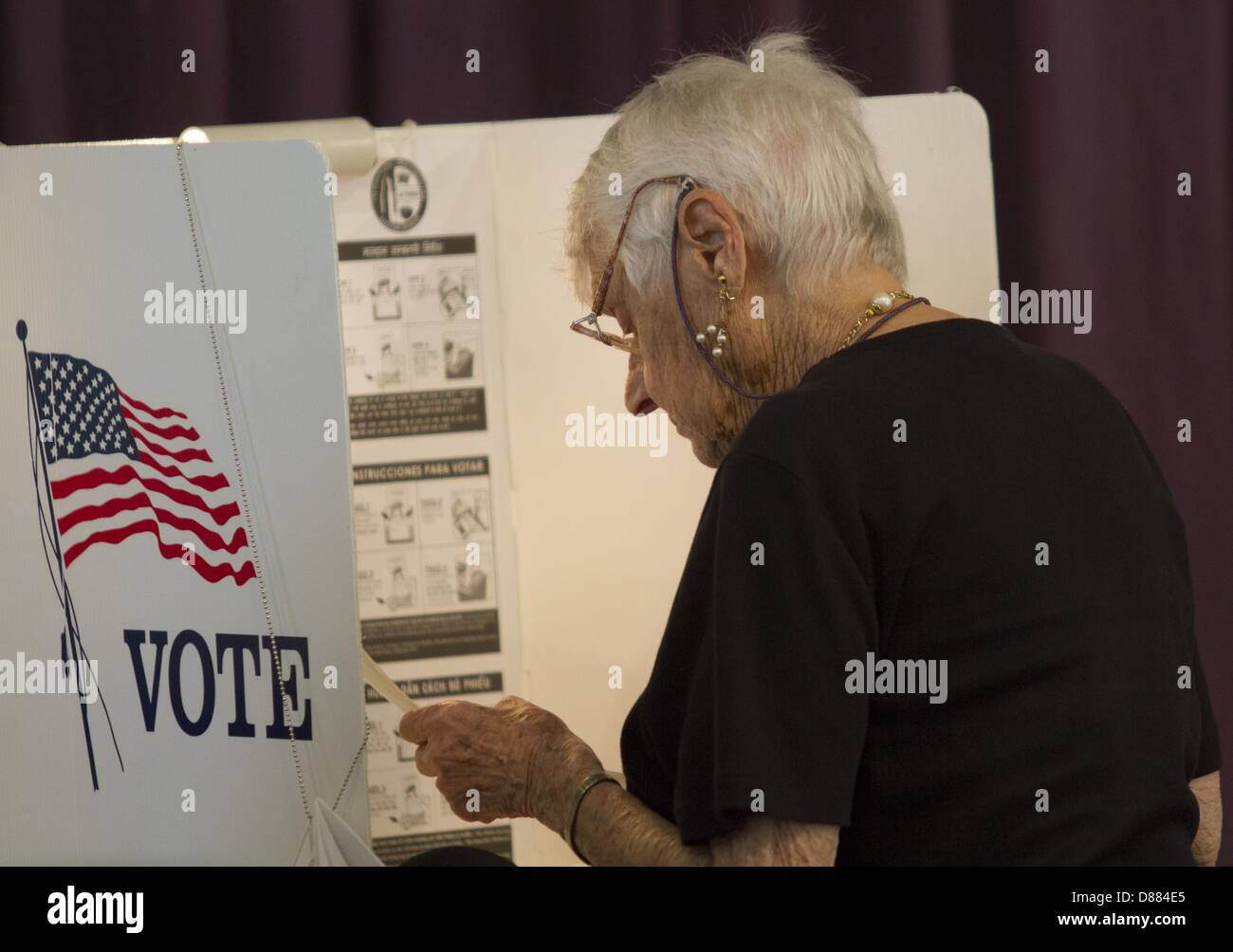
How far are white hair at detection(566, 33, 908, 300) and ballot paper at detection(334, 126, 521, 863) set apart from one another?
0.62m

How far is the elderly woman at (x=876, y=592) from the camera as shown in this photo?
712 mm

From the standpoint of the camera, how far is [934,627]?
0.76 meters

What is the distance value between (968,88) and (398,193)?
1016mm

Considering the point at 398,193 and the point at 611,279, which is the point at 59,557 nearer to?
the point at 611,279

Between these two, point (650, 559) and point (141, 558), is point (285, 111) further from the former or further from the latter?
point (141, 558)

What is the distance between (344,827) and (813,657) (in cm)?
47

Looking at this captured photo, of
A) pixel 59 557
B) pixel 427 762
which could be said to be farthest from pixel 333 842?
pixel 59 557

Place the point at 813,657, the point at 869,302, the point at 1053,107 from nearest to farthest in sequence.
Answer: the point at 813,657, the point at 869,302, the point at 1053,107

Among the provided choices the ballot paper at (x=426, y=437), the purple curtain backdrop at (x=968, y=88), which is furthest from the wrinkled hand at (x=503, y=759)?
the purple curtain backdrop at (x=968, y=88)

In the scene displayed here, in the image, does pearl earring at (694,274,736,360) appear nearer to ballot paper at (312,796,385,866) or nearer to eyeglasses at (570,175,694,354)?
eyeglasses at (570,175,694,354)

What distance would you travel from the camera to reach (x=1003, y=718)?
757 mm

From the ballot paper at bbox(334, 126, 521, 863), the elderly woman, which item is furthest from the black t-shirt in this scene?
the ballot paper at bbox(334, 126, 521, 863)
